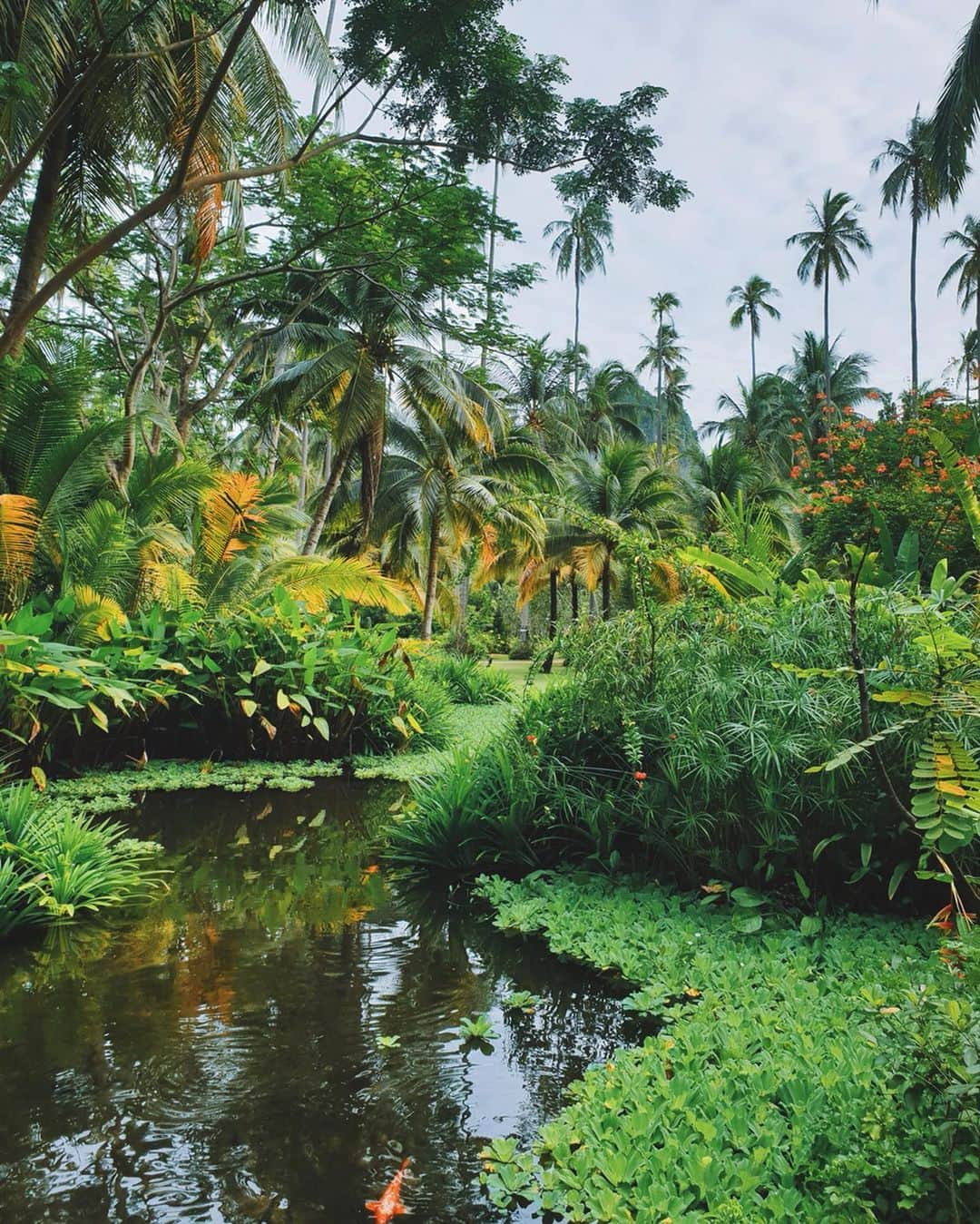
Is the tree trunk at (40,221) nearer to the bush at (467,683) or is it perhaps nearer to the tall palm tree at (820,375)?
the bush at (467,683)

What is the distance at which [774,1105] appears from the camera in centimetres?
249

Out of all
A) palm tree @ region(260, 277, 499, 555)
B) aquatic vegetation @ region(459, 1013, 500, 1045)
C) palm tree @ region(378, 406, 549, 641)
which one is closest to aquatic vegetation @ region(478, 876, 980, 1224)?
aquatic vegetation @ region(459, 1013, 500, 1045)

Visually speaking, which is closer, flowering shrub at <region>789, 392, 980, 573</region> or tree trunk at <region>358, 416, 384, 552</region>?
flowering shrub at <region>789, 392, 980, 573</region>

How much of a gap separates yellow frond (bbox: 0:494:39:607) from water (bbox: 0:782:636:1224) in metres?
4.18

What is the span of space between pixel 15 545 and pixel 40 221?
12.1 feet

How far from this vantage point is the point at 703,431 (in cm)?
4797

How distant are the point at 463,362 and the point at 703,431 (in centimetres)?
3154

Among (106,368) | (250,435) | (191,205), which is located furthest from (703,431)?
(191,205)

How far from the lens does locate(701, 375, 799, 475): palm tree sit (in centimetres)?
4159

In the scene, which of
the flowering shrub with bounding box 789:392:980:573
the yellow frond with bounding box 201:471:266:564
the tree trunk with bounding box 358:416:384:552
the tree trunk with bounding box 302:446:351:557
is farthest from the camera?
the tree trunk with bounding box 358:416:384:552

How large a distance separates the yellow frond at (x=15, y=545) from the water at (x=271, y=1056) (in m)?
4.18

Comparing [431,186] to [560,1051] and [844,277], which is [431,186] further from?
[844,277]

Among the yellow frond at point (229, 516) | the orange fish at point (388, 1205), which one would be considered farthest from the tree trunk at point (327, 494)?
the orange fish at point (388, 1205)

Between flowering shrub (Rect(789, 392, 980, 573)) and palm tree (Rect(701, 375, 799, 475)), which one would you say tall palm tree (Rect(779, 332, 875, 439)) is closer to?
palm tree (Rect(701, 375, 799, 475))
